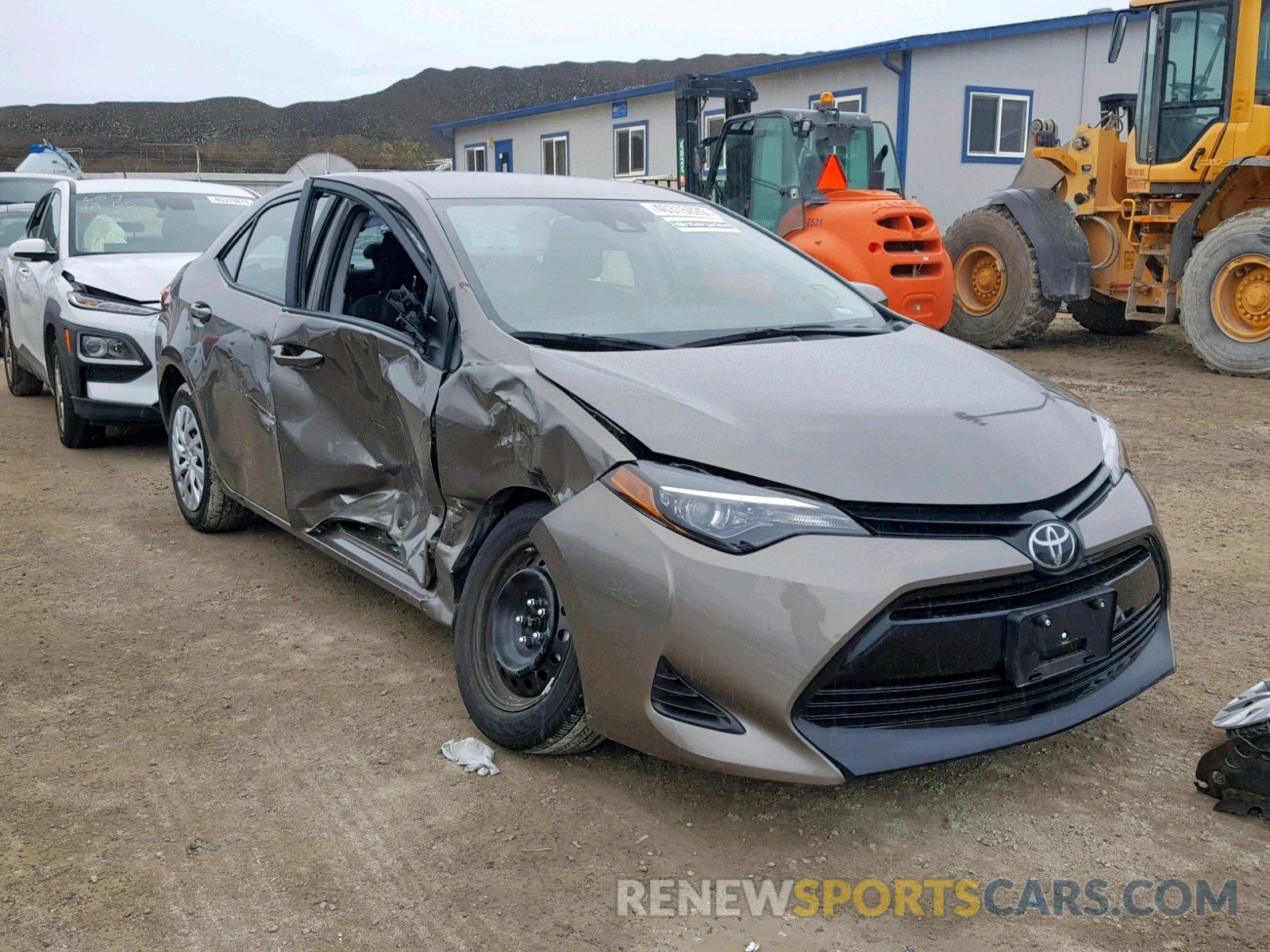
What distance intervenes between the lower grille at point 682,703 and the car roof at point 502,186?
2.01 meters

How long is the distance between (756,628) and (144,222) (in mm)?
7036

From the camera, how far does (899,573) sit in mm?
2711

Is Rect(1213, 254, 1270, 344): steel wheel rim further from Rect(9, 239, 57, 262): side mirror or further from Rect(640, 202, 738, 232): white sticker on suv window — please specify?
Rect(9, 239, 57, 262): side mirror

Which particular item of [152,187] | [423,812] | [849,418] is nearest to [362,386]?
[423,812]

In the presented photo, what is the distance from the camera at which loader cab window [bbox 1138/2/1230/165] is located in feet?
34.0

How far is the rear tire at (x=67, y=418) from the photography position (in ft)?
24.2

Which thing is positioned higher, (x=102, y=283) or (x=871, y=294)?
(x=871, y=294)

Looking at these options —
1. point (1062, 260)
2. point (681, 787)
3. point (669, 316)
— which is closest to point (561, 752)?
point (681, 787)

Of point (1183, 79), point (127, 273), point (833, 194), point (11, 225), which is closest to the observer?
point (127, 273)

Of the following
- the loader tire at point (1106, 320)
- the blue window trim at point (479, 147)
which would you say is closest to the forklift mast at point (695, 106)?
the loader tire at point (1106, 320)

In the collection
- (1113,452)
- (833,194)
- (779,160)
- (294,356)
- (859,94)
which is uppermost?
(859,94)

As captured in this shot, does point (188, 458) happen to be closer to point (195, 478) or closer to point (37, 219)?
point (195, 478)

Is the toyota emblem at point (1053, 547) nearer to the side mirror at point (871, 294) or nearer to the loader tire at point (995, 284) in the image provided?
the side mirror at point (871, 294)

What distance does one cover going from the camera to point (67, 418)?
296 inches
